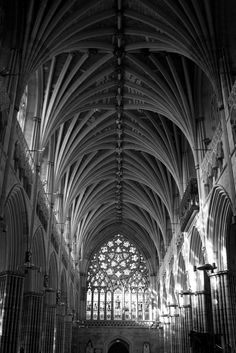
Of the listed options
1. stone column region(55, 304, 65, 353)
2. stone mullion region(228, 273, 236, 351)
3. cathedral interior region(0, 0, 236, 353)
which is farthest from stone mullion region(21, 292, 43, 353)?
stone column region(55, 304, 65, 353)

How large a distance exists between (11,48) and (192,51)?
828 centimetres

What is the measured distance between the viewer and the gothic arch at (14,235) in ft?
63.1

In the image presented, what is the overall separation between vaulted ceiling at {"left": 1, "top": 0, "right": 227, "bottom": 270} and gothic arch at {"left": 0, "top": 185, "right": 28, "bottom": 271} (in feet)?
16.1

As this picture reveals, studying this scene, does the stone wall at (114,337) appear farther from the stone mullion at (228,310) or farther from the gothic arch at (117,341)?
the stone mullion at (228,310)

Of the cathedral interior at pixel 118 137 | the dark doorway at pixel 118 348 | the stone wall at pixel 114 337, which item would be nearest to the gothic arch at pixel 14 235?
the cathedral interior at pixel 118 137

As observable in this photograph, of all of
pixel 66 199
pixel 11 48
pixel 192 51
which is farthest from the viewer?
pixel 66 199

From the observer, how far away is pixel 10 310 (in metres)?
18.2

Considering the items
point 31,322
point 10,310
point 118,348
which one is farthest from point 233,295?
point 118,348

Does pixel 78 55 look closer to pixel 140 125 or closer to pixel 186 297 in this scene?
pixel 140 125

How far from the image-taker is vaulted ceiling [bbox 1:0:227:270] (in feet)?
64.4

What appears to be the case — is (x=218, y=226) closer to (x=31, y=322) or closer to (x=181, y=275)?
(x=31, y=322)

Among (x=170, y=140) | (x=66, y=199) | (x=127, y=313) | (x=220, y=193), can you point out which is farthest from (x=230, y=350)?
(x=127, y=313)

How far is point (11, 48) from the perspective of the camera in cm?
1878

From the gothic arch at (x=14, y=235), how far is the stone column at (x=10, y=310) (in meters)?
0.64
